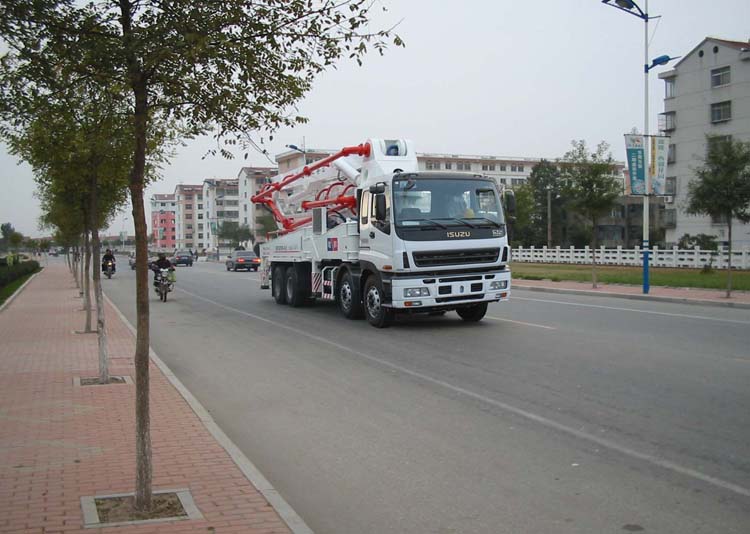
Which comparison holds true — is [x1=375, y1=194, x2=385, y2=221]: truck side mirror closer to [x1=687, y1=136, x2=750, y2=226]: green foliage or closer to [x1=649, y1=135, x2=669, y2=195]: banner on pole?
[x1=687, y1=136, x2=750, y2=226]: green foliage

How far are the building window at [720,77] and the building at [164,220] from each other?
135m

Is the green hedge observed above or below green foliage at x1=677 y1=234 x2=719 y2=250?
below

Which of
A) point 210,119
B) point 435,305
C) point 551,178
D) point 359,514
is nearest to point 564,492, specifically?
point 359,514

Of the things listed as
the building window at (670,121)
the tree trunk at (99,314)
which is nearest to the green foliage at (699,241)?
the building window at (670,121)

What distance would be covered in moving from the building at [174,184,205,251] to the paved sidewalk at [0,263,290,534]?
156 metres

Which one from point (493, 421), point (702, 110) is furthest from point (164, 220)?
point (493, 421)

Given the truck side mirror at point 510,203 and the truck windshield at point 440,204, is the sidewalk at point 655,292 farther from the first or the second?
the truck windshield at point 440,204

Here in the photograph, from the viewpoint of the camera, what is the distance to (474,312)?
1633cm

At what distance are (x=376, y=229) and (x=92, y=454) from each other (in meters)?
9.30

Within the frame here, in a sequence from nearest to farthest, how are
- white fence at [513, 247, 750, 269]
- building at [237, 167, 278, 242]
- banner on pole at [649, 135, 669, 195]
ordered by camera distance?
banner on pole at [649, 135, 669, 195], white fence at [513, 247, 750, 269], building at [237, 167, 278, 242]

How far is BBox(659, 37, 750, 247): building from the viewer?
49625mm

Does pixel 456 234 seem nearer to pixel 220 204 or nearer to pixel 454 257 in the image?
pixel 454 257

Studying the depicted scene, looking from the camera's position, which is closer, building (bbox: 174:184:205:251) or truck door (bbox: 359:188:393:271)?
truck door (bbox: 359:188:393:271)

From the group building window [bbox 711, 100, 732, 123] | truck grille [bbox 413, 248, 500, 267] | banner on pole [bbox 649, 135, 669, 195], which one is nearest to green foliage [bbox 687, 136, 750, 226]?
banner on pole [bbox 649, 135, 669, 195]
